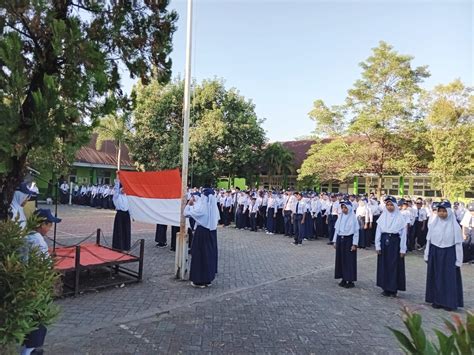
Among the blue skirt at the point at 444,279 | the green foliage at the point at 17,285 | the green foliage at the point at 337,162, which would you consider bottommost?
the blue skirt at the point at 444,279

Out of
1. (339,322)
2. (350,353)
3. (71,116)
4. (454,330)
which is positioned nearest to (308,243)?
(339,322)

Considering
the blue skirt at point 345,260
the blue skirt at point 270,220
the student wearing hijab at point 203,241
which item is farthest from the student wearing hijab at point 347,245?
the blue skirt at point 270,220

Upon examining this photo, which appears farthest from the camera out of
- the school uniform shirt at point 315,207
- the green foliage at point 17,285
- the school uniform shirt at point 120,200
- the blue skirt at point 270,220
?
the blue skirt at point 270,220

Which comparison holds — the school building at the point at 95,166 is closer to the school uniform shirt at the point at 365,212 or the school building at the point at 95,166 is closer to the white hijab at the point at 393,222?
the school uniform shirt at the point at 365,212

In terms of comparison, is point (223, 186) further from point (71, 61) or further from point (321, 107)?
point (71, 61)

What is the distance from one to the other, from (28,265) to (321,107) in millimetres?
24738

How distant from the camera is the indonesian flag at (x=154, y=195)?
8.05 meters

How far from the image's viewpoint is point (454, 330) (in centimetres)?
127

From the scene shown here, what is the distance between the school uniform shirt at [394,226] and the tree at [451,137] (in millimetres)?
16443

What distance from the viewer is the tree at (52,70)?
9.07 feet

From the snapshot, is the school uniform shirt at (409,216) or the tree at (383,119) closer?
the school uniform shirt at (409,216)

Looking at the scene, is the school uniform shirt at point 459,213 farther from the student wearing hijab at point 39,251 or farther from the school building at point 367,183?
the student wearing hijab at point 39,251

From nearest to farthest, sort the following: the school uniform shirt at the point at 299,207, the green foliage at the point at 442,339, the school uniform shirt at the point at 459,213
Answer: the green foliage at the point at 442,339 → the school uniform shirt at the point at 459,213 → the school uniform shirt at the point at 299,207

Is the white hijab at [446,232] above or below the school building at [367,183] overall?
below
